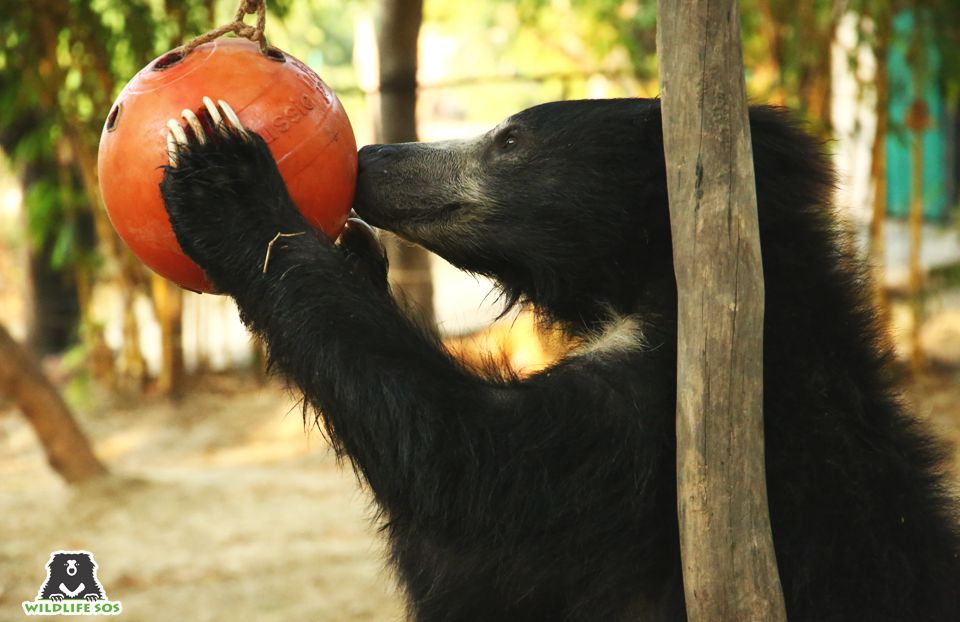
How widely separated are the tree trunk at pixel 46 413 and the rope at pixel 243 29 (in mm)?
3745

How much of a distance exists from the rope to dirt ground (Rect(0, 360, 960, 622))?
1.52 m

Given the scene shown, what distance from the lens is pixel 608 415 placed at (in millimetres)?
2512

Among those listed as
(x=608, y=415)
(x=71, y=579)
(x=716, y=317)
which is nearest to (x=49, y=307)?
(x=71, y=579)

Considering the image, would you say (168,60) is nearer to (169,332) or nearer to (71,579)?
(71,579)

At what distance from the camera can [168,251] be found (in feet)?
8.84

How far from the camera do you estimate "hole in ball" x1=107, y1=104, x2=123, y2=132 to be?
2635 mm

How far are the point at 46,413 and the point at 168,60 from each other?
4.07m

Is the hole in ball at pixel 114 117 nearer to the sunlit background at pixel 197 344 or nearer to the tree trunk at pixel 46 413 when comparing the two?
the sunlit background at pixel 197 344

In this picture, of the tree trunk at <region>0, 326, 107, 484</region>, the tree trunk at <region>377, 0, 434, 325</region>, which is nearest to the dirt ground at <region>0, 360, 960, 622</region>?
the tree trunk at <region>0, 326, 107, 484</region>

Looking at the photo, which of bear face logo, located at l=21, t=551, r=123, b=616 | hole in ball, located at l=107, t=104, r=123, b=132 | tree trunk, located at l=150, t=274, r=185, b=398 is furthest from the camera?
tree trunk, located at l=150, t=274, r=185, b=398

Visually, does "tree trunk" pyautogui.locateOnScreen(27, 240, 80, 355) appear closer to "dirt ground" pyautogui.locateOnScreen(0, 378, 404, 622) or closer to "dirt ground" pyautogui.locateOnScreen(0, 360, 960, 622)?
"dirt ground" pyautogui.locateOnScreen(0, 360, 960, 622)

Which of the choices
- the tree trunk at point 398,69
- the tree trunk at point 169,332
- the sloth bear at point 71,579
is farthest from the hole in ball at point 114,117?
the tree trunk at point 169,332

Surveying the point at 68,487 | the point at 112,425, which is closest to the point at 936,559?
the point at 68,487

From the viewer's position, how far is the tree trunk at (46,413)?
19.7 feet
